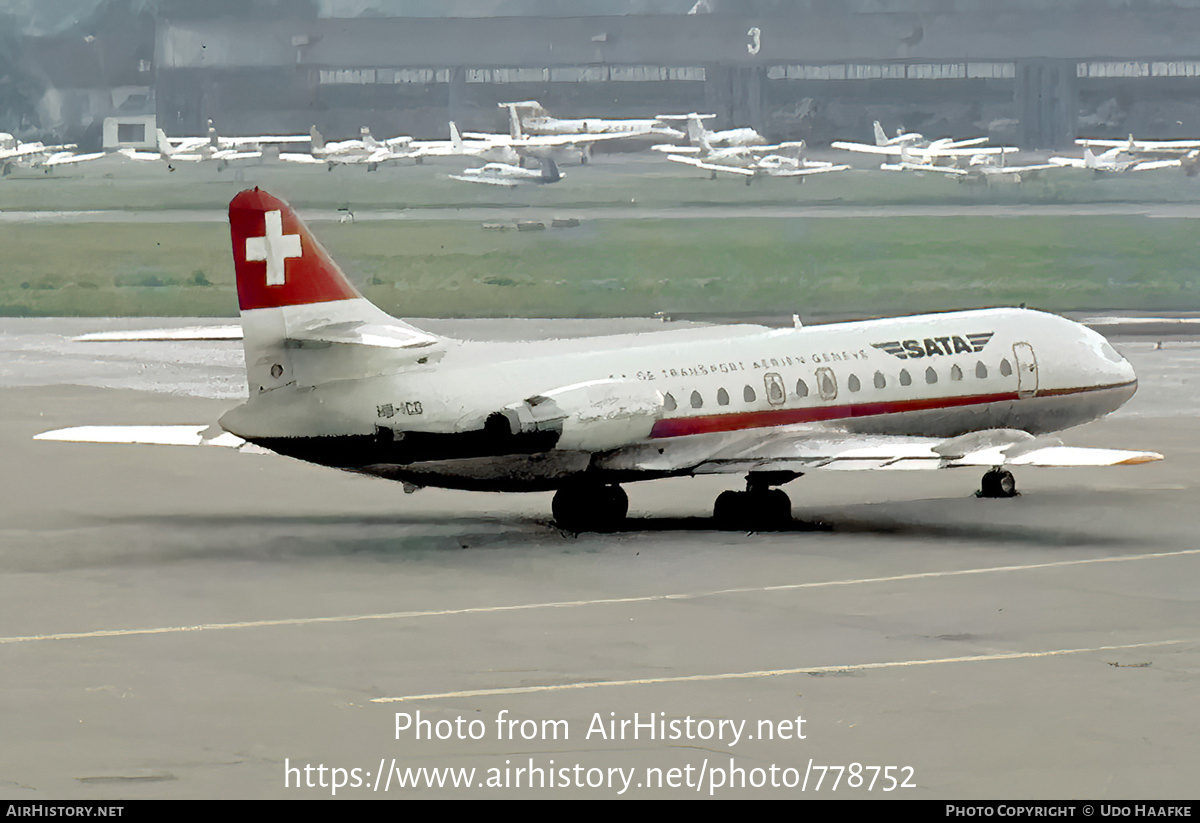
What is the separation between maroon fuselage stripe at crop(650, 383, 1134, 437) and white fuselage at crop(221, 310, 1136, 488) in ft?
0.08

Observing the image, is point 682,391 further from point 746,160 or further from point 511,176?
point 746,160

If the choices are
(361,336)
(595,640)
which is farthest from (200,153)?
(595,640)

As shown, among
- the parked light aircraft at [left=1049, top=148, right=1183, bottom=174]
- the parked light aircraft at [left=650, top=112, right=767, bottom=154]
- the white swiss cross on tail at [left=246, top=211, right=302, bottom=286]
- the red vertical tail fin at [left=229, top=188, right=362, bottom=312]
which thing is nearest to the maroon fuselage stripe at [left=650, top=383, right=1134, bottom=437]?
the red vertical tail fin at [left=229, top=188, right=362, bottom=312]

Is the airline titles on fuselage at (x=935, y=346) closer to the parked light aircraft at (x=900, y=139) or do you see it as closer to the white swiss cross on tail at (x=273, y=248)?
the white swiss cross on tail at (x=273, y=248)

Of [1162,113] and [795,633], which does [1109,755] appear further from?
[1162,113]

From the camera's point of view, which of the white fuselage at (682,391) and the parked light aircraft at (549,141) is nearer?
the white fuselage at (682,391)

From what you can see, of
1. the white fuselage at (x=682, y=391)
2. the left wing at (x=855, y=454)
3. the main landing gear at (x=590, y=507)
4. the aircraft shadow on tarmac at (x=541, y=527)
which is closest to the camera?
the white fuselage at (x=682, y=391)

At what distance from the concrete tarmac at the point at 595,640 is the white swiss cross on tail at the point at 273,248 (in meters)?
4.38

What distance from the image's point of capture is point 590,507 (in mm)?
33500

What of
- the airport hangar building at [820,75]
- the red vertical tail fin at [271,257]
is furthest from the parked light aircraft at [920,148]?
the red vertical tail fin at [271,257]

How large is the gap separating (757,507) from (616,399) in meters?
3.76

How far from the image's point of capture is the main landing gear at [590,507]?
33375 millimetres

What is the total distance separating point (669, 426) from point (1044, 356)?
27.9 ft

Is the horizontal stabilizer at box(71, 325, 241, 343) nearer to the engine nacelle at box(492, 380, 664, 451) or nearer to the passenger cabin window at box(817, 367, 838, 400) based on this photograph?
the engine nacelle at box(492, 380, 664, 451)
